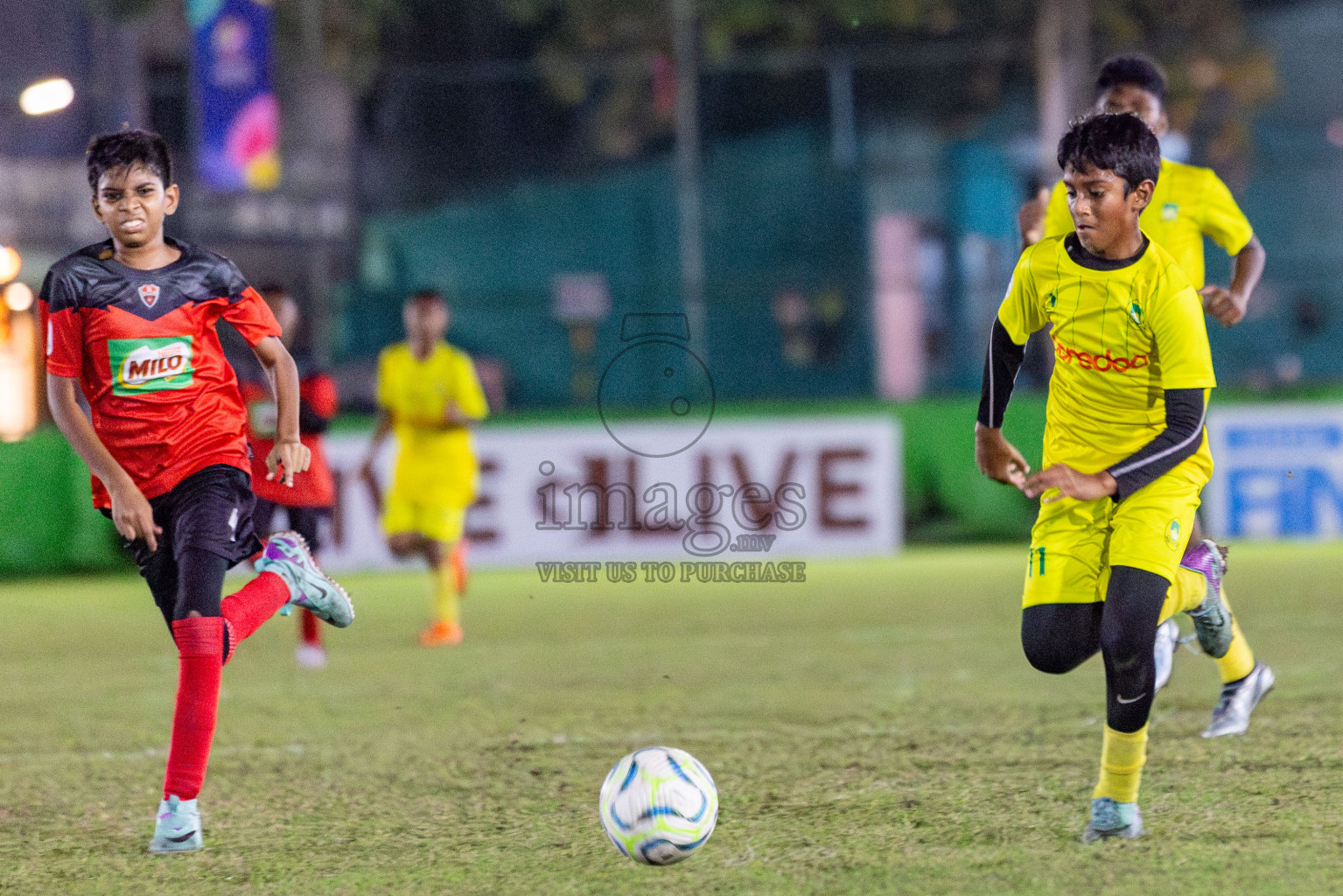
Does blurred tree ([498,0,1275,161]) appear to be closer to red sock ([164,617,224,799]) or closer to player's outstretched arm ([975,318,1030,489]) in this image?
player's outstretched arm ([975,318,1030,489])

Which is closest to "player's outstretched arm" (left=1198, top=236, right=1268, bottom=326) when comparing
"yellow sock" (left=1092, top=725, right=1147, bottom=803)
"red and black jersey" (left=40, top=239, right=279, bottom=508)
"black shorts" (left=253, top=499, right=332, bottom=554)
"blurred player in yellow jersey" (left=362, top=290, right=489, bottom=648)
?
"yellow sock" (left=1092, top=725, right=1147, bottom=803)

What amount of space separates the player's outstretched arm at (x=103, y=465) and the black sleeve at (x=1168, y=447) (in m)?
2.47


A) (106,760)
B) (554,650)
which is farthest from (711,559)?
(106,760)

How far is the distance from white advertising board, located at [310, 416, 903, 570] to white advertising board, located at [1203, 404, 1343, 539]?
2448 mm

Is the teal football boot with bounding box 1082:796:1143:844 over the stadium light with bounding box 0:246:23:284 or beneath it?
beneath

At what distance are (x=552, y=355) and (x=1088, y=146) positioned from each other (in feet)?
47.5

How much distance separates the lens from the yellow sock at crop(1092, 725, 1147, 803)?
171 inches

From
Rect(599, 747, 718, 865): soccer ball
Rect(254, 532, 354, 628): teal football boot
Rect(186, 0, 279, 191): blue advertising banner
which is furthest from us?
Rect(186, 0, 279, 191): blue advertising banner

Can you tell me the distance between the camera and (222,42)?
1772cm

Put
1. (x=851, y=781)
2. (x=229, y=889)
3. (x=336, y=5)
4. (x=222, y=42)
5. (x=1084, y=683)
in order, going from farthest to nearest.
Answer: (x=336, y=5) < (x=222, y=42) < (x=1084, y=683) < (x=851, y=781) < (x=229, y=889)

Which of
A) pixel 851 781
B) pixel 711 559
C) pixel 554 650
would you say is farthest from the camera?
pixel 711 559

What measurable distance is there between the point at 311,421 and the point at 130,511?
3466mm

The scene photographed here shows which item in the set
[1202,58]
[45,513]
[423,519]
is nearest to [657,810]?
[423,519]

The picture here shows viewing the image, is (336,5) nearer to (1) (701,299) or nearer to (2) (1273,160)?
(1) (701,299)
